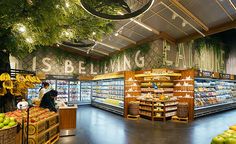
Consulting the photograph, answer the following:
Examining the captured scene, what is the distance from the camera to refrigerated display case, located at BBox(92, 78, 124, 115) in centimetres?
1029

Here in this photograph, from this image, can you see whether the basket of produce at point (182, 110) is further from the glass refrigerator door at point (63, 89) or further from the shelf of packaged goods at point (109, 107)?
the glass refrigerator door at point (63, 89)

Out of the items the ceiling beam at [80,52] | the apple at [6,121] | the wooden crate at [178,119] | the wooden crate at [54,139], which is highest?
the ceiling beam at [80,52]

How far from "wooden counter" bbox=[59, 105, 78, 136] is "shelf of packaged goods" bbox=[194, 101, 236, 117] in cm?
588

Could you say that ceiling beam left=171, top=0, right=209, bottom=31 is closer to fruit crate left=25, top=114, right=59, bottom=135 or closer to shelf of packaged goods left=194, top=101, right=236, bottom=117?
shelf of packaged goods left=194, top=101, right=236, bottom=117

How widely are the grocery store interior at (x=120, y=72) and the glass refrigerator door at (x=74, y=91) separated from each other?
3.0 inches

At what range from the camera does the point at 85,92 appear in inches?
579

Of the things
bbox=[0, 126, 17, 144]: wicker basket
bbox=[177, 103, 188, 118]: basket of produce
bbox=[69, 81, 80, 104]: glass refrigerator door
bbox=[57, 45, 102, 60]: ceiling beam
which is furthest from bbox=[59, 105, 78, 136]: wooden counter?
bbox=[57, 45, 102, 60]: ceiling beam

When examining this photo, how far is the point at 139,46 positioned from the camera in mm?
10820

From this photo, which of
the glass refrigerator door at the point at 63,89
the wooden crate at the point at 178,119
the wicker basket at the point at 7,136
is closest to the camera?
the wicker basket at the point at 7,136

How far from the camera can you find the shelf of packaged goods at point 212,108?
9.17 m

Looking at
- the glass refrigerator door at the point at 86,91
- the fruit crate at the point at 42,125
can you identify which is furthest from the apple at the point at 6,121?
the glass refrigerator door at the point at 86,91

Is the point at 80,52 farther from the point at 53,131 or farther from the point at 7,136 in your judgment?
the point at 7,136

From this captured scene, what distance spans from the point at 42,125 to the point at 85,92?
10304mm

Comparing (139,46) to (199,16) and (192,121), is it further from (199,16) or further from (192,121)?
(192,121)
